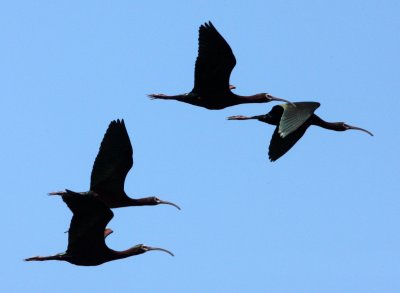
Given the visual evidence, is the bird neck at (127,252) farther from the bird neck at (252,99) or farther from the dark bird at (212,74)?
the bird neck at (252,99)

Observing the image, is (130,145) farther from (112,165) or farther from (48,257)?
(48,257)

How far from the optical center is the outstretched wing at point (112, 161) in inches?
1133

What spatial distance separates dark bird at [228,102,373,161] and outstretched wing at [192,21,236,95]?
1.35 m

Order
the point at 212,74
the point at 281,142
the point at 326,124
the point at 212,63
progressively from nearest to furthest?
the point at 212,63 → the point at 212,74 → the point at 281,142 → the point at 326,124

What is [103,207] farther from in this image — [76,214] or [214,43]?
[214,43]

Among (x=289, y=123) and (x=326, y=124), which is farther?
(x=326, y=124)

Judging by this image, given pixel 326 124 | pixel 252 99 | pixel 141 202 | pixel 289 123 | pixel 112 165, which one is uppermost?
pixel 252 99

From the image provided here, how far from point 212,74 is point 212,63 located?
1.24 feet

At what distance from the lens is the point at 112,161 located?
28953mm

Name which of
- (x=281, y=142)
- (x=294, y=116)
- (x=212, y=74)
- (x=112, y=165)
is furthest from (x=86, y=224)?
(x=281, y=142)

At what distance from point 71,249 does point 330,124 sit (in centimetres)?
747

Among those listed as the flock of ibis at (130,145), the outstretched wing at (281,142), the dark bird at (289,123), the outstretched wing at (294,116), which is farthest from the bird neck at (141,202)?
the outstretched wing at (294,116)

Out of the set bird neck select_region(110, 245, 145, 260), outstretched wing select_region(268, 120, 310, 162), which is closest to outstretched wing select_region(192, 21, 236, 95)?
outstretched wing select_region(268, 120, 310, 162)

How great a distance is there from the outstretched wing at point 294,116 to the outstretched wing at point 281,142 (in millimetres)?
1169
